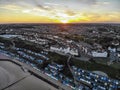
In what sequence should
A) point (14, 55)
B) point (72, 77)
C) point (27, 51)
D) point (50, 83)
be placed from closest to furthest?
point (50, 83), point (72, 77), point (14, 55), point (27, 51)

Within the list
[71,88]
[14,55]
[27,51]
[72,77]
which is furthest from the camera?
[27,51]

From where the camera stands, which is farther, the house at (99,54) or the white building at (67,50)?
the white building at (67,50)

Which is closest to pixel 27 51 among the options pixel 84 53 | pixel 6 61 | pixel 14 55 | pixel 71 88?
pixel 14 55

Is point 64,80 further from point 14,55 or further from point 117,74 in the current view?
point 14,55

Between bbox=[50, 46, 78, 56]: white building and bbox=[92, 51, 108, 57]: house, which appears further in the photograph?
bbox=[50, 46, 78, 56]: white building

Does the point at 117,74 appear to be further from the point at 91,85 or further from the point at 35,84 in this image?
the point at 35,84

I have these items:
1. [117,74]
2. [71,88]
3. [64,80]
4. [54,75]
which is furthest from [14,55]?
[117,74]

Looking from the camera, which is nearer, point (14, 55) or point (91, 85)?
point (91, 85)

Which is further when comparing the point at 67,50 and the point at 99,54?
the point at 67,50

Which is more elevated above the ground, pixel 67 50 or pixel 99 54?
pixel 67 50
